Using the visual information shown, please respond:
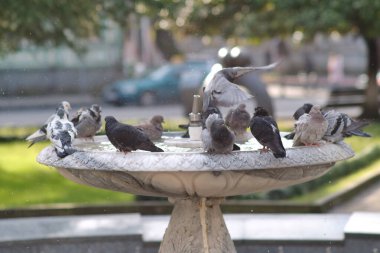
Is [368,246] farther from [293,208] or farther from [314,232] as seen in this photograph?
[293,208]

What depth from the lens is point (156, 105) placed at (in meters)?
29.4

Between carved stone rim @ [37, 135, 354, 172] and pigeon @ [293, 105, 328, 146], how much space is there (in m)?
0.13

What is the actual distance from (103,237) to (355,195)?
5.12m

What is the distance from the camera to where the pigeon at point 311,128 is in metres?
5.96

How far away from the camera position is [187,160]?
217 inches

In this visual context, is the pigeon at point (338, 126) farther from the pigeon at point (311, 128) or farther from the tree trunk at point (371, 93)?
the tree trunk at point (371, 93)

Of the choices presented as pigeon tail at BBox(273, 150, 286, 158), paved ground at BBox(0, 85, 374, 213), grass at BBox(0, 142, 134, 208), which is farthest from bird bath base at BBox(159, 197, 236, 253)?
paved ground at BBox(0, 85, 374, 213)

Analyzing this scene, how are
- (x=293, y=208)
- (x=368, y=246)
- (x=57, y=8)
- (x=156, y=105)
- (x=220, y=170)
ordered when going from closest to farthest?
(x=220, y=170)
(x=368, y=246)
(x=293, y=208)
(x=57, y=8)
(x=156, y=105)

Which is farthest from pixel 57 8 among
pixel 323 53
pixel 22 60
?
Answer: pixel 323 53

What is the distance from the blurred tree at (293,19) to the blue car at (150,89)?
5003mm

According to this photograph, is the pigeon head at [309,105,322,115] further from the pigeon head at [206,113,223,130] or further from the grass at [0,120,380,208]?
the grass at [0,120,380,208]

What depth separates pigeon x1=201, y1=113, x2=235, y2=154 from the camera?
5469mm

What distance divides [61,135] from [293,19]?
15.1 m

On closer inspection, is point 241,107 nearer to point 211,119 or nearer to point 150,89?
point 211,119
